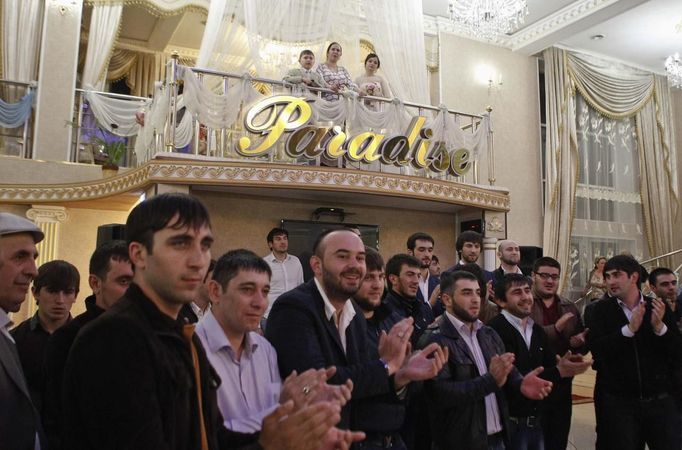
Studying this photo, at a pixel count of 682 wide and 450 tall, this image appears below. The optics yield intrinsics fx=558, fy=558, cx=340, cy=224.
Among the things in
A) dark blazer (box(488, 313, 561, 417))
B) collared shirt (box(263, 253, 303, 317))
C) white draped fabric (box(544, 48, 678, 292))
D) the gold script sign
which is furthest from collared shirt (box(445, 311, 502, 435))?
white draped fabric (box(544, 48, 678, 292))

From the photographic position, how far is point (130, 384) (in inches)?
42.1

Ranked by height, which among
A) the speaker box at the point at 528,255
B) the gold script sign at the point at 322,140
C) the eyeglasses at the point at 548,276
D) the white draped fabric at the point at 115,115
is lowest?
the eyeglasses at the point at 548,276

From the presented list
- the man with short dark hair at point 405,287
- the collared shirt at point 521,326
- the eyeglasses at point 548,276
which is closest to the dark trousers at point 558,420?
the collared shirt at point 521,326

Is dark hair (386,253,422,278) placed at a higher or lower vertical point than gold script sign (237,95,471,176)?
lower

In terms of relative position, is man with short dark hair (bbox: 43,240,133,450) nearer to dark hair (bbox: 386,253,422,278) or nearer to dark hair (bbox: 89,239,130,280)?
dark hair (bbox: 89,239,130,280)

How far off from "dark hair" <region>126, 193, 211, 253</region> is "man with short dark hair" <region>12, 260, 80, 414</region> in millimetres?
1513

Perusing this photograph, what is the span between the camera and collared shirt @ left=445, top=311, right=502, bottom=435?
2.68 metres

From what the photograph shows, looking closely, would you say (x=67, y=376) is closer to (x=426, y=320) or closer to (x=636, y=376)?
(x=426, y=320)

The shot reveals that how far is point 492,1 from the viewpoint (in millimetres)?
8656

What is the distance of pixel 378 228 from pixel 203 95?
9.86 feet

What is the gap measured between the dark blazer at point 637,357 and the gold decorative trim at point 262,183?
3566 mm

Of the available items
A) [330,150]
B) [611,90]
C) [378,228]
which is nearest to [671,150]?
[611,90]

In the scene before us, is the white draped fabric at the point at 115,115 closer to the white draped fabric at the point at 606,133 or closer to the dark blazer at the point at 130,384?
the dark blazer at the point at 130,384

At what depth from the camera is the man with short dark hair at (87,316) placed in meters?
1.66
